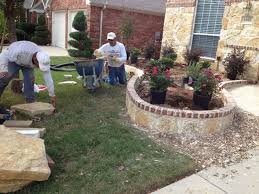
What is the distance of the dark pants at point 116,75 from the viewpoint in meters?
7.60

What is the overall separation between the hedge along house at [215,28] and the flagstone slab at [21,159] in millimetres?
7887

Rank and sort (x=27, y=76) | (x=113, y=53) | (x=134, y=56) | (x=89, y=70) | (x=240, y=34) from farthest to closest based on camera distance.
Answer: (x=134, y=56) < (x=240, y=34) < (x=113, y=53) < (x=89, y=70) < (x=27, y=76)

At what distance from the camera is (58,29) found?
19.1m

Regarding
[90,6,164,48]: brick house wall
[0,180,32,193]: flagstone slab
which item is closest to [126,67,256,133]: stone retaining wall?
[0,180,32,193]: flagstone slab

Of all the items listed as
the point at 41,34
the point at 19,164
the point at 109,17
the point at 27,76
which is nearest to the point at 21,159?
the point at 19,164

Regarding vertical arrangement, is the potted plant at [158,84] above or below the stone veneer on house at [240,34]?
below

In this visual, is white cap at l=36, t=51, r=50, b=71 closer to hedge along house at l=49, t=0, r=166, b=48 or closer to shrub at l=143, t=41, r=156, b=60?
shrub at l=143, t=41, r=156, b=60

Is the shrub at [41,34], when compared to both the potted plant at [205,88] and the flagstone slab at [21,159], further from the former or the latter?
the flagstone slab at [21,159]

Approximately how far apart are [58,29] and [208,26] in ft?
37.2

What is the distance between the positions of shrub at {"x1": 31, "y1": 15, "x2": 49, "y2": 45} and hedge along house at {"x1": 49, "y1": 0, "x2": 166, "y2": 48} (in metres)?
0.53

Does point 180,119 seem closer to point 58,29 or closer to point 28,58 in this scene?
point 28,58

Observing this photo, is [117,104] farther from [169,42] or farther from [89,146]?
[169,42]

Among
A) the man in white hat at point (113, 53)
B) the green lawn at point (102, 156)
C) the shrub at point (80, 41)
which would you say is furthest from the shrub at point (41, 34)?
the green lawn at point (102, 156)

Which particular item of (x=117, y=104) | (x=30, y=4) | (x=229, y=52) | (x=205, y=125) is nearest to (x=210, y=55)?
(x=229, y=52)
